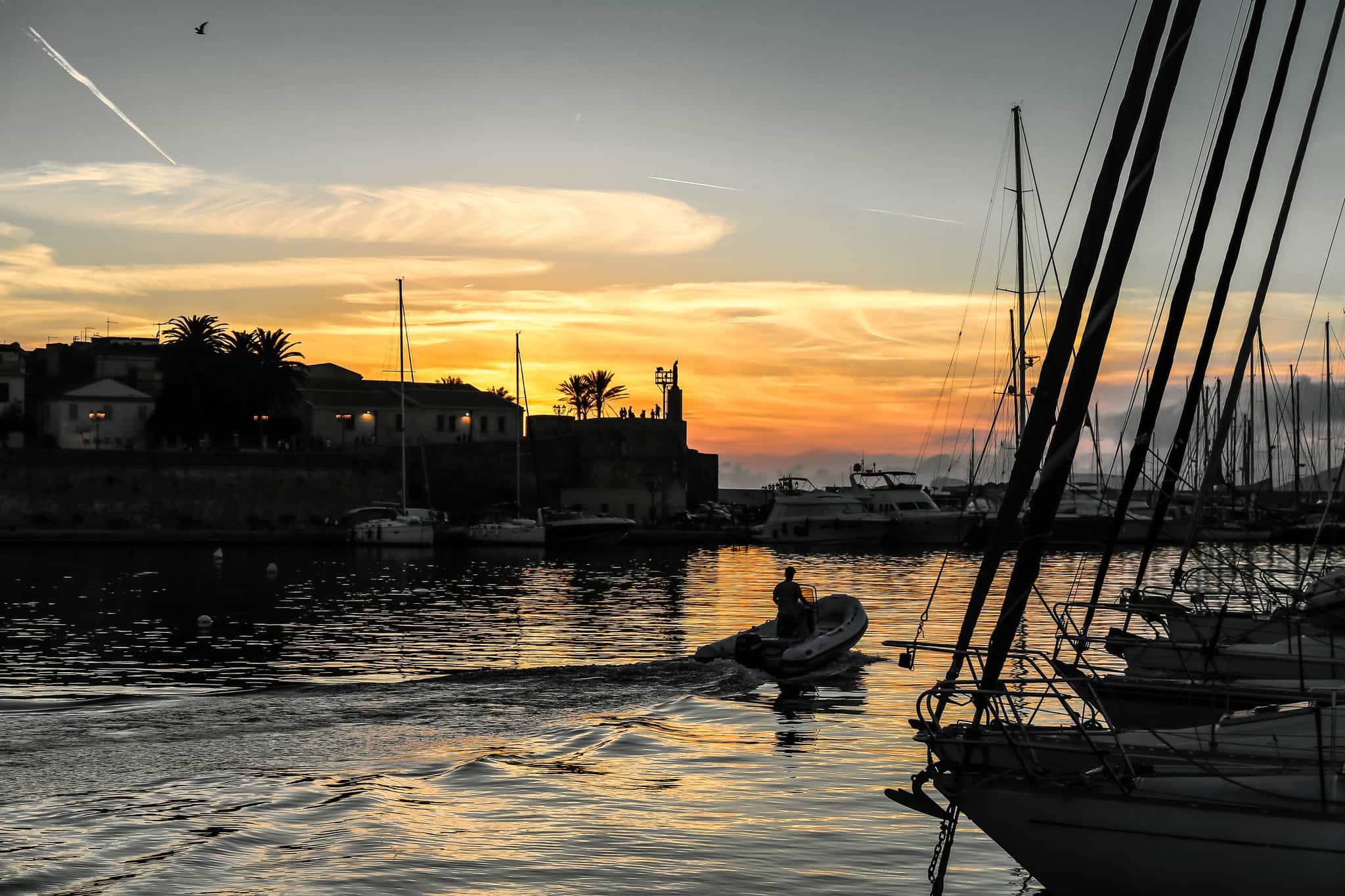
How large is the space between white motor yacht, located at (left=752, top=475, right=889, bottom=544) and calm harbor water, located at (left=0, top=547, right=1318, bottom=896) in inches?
1854

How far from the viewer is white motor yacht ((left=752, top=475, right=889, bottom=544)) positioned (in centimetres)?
8388

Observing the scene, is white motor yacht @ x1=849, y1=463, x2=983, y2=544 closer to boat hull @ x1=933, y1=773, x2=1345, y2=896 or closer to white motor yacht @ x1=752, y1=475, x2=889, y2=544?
white motor yacht @ x1=752, y1=475, x2=889, y2=544

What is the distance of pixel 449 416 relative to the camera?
102 metres

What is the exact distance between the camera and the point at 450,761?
1673 cm

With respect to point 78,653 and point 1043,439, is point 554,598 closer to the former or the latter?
point 78,653

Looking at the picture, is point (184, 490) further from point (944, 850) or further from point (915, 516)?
point (944, 850)

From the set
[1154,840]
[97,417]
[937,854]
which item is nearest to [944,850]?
[937,854]

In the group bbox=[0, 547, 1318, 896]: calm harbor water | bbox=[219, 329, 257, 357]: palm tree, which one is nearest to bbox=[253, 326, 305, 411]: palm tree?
bbox=[219, 329, 257, 357]: palm tree

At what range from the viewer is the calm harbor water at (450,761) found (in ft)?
39.9

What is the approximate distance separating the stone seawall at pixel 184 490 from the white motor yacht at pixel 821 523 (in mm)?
25526

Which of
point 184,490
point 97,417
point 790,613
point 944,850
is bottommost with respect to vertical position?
point 944,850

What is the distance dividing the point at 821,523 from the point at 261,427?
40661mm

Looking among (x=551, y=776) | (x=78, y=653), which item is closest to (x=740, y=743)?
(x=551, y=776)

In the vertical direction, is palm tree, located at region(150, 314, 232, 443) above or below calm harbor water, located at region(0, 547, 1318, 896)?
above
